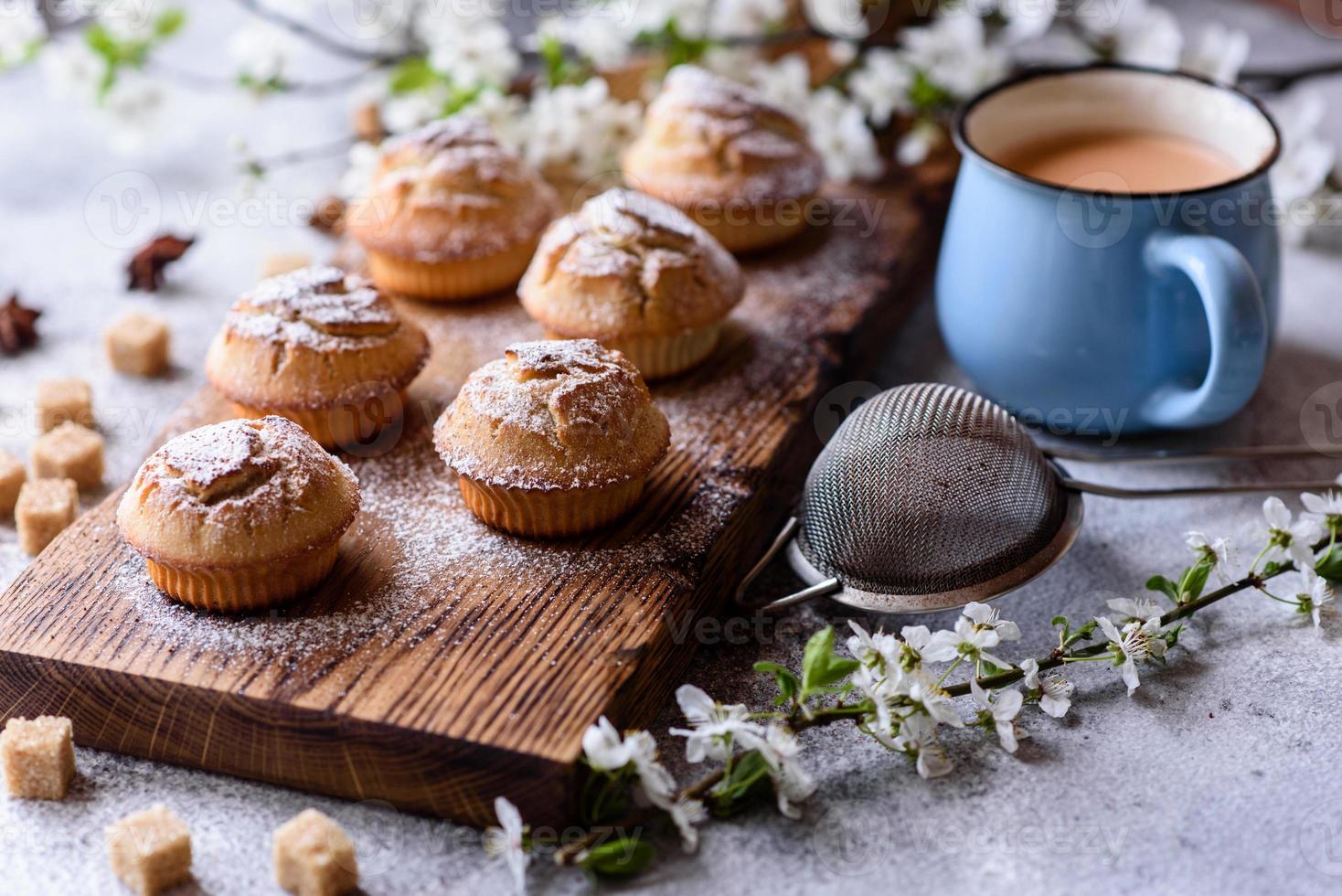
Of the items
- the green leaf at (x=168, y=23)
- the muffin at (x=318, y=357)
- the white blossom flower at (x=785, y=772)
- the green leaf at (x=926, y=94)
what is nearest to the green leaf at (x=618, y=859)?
the white blossom flower at (x=785, y=772)

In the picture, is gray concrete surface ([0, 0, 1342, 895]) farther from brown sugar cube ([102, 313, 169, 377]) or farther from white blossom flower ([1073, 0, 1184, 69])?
white blossom flower ([1073, 0, 1184, 69])

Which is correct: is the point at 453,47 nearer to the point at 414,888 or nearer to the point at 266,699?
the point at 266,699

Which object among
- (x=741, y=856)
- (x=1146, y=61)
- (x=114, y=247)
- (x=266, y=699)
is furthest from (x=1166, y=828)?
(x=114, y=247)

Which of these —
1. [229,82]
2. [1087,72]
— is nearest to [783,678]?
[1087,72]

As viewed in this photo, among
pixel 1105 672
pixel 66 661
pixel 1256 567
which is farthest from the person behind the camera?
pixel 1256 567

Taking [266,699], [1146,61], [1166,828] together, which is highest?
[1146,61]

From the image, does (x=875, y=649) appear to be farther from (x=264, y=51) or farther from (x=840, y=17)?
(x=264, y=51)

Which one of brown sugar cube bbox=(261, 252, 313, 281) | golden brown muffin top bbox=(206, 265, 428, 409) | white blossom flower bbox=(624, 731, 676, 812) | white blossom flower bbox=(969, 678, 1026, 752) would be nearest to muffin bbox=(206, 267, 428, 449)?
golden brown muffin top bbox=(206, 265, 428, 409)
